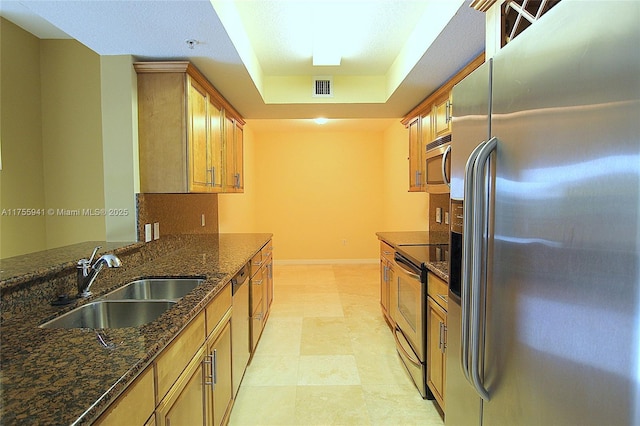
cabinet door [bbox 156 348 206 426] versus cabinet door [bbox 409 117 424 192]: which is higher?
cabinet door [bbox 409 117 424 192]

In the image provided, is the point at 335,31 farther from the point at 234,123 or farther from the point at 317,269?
the point at 317,269

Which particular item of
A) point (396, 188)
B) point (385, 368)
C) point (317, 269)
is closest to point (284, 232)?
point (317, 269)

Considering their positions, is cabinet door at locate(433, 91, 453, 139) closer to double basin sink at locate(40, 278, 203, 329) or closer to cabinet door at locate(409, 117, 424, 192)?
cabinet door at locate(409, 117, 424, 192)

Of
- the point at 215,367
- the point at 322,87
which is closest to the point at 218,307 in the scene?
the point at 215,367

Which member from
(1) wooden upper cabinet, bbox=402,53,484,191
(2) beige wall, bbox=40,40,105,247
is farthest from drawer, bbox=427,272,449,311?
(2) beige wall, bbox=40,40,105,247

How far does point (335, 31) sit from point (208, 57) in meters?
0.90

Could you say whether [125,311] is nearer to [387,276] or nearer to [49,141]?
[387,276]

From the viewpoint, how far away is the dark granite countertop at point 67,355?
726 millimetres

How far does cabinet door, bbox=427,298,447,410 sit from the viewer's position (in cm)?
189

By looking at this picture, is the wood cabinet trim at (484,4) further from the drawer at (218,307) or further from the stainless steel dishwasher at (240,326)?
the stainless steel dishwasher at (240,326)

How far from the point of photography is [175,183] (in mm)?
2369

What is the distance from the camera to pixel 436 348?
2002mm

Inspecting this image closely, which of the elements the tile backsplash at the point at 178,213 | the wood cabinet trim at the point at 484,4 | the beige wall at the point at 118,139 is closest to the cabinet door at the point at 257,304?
the tile backsplash at the point at 178,213

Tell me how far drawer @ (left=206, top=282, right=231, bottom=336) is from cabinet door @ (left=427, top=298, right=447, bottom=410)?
1.23 meters
